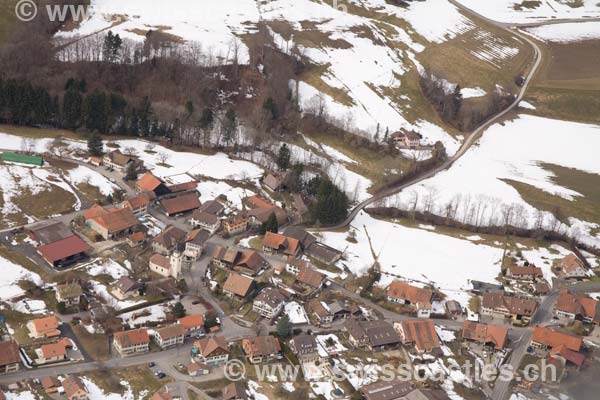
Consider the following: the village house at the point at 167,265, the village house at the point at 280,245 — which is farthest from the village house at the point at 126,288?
the village house at the point at 280,245

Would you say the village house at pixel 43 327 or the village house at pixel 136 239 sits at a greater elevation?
the village house at pixel 136 239

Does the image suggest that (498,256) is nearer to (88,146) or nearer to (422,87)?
(422,87)

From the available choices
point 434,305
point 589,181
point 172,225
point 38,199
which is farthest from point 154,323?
point 589,181

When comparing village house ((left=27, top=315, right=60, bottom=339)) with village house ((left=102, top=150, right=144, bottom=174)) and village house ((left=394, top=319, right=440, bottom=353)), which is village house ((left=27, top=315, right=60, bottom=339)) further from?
village house ((left=394, top=319, right=440, bottom=353))

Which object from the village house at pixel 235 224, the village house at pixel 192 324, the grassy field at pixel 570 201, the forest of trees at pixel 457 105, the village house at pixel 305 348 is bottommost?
the village house at pixel 305 348

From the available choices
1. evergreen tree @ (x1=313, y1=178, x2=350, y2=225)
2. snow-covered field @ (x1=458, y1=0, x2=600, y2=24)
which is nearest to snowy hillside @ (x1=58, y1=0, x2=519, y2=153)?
snow-covered field @ (x1=458, y1=0, x2=600, y2=24)

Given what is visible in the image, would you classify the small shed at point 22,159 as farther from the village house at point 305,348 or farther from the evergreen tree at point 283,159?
the village house at point 305,348
